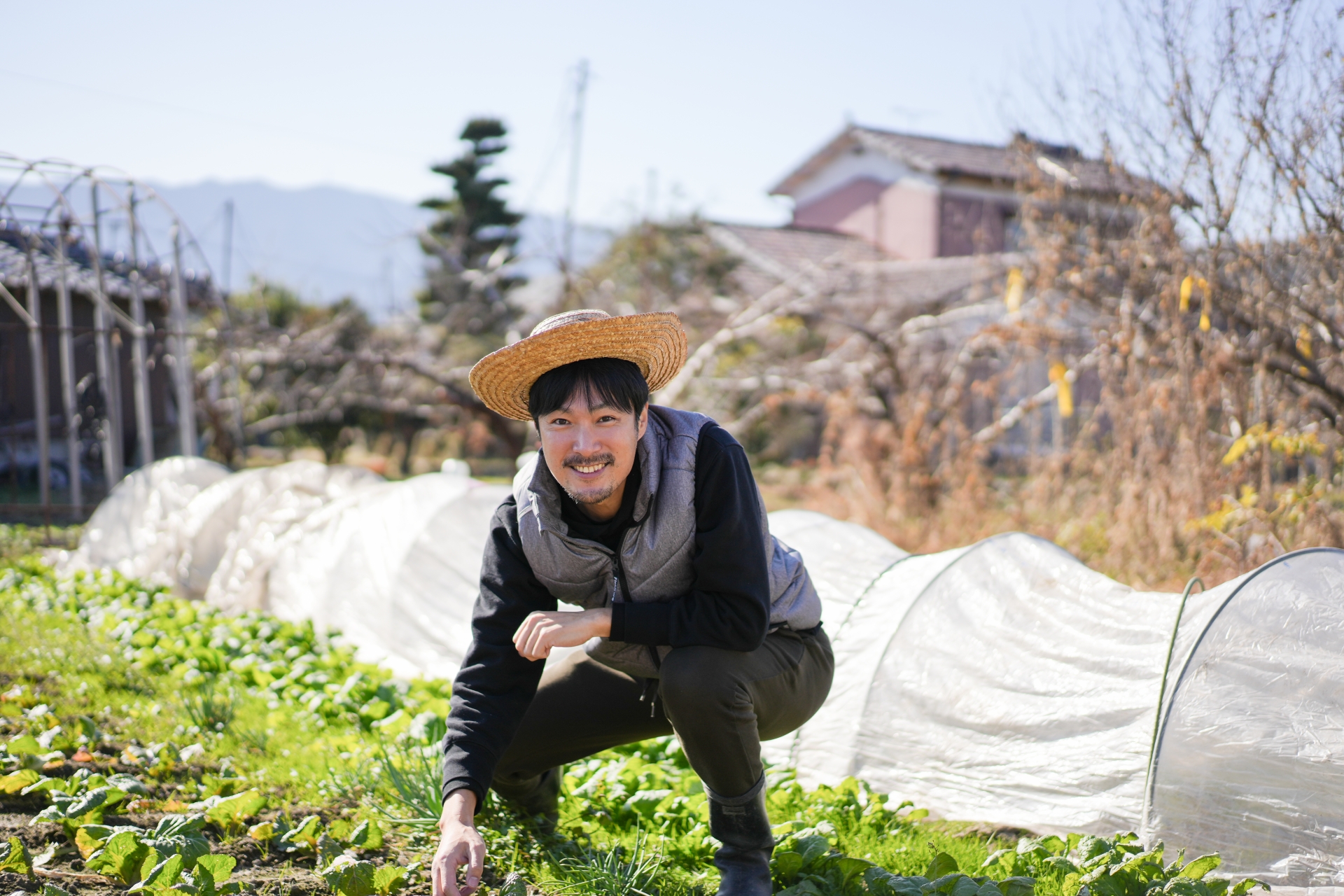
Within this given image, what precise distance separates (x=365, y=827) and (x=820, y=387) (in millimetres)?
9413

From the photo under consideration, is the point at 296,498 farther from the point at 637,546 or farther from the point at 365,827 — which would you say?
the point at 637,546

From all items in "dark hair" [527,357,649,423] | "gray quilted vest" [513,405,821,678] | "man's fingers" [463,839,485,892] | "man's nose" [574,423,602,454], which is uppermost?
"dark hair" [527,357,649,423]

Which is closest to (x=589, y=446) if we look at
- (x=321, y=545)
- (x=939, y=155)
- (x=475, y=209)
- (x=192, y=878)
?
(x=192, y=878)

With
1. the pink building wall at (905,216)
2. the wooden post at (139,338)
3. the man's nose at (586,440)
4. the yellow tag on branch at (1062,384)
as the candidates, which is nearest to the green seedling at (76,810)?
the man's nose at (586,440)

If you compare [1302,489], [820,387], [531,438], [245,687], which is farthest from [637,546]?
[531,438]

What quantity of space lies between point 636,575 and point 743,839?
2.02ft

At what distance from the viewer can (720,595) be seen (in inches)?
89.8

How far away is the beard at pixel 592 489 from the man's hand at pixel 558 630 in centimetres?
24

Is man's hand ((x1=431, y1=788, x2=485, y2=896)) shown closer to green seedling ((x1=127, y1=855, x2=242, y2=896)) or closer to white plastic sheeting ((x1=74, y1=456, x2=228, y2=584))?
green seedling ((x1=127, y1=855, x2=242, y2=896))

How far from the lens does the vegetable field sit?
2307 millimetres

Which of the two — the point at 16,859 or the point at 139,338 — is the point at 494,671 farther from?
the point at 139,338

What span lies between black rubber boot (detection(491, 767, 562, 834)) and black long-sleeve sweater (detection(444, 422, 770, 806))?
0.44m

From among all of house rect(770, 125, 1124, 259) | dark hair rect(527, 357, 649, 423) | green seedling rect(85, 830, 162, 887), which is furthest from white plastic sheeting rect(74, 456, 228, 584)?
house rect(770, 125, 1124, 259)

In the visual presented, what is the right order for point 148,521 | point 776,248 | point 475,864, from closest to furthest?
point 475,864, point 148,521, point 776,248
